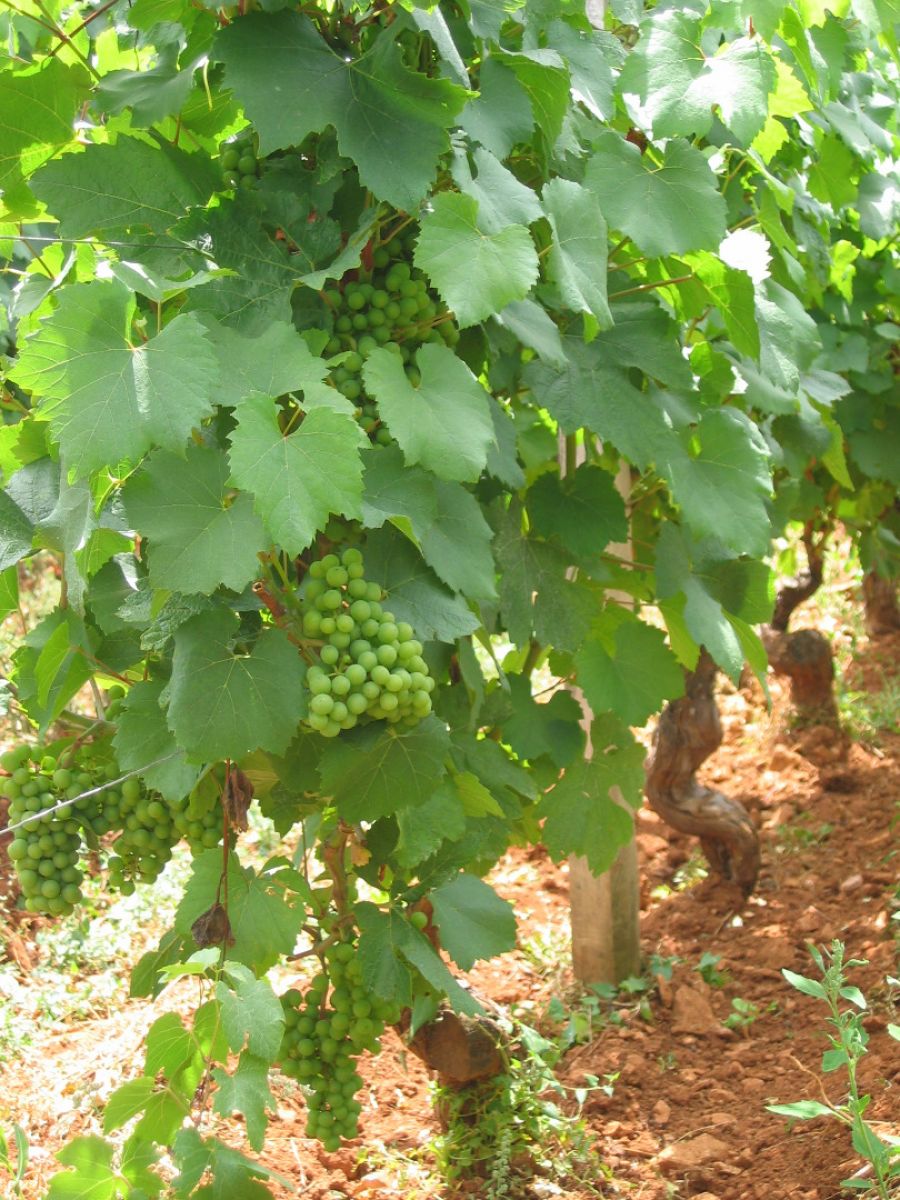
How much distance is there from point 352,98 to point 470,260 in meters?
0.25

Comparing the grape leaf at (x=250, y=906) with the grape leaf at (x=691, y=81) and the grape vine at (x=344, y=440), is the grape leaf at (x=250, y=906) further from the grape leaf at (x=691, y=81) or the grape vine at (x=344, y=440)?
the grape leaf at (x=691, y=81)

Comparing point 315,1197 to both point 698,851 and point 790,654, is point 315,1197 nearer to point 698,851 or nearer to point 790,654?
point 698,851

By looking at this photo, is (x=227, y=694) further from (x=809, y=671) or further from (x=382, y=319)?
(x=809, y=671)

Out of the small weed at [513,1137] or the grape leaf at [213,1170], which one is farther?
the small weed at [513,1137]

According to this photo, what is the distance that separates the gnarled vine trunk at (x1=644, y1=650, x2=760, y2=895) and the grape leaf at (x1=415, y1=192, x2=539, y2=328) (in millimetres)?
2236

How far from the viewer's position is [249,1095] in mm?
1363

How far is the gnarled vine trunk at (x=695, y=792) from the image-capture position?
3471 mm

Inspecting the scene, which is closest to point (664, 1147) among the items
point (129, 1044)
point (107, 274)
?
point (129, 1044)

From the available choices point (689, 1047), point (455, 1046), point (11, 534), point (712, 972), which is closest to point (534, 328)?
point (11, 534)

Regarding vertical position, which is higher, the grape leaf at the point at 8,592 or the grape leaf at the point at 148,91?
the grape leaf at the point at 148,91

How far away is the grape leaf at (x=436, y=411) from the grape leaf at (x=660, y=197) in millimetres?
361

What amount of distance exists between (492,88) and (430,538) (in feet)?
1.85

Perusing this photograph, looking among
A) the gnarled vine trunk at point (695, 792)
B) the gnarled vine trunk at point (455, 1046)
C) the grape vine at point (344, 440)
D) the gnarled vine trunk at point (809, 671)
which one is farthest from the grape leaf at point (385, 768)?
the gnarled vine trunk at point (809, 671)

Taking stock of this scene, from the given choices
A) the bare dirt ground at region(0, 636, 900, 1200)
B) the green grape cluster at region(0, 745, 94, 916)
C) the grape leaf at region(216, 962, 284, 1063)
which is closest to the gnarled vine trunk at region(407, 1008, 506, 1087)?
the bare dirt ground at region(0, 636, 900, 1200)
